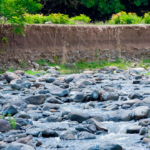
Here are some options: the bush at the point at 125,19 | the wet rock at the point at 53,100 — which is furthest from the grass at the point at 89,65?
the wet rock at the point at 53,100

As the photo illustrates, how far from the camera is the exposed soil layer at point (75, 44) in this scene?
13.0 m

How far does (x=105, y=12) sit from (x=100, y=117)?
16.0 metres

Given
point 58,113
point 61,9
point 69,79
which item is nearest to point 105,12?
point 61,9

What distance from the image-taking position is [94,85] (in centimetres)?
893

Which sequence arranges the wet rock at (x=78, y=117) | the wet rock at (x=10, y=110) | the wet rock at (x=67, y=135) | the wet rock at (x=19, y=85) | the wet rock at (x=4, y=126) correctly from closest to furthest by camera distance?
the wet rock at (x=67, y=135) < the wet rock at (x=4, y=126) < the wet rock at (x=78, y=117) < the wet rock at (x=10, y=110) < the wet rock at (x=19, y=85)

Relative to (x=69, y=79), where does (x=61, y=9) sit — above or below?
above

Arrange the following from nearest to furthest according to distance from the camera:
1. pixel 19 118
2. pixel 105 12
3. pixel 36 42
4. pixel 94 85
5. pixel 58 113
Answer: pixel 19 118, pixel 58 113, pixel 94 85, pixel 36 42, pixel 105 12

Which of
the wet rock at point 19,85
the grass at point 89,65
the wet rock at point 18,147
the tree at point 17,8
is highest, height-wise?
the tree at point 17,8

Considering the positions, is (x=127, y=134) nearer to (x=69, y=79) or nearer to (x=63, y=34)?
(x=69, y=79)

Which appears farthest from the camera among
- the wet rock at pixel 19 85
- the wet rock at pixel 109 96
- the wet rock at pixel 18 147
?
the wet rock at pixel 19 85

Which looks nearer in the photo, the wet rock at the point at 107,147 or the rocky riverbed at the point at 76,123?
the wet rock at the point at 107,147

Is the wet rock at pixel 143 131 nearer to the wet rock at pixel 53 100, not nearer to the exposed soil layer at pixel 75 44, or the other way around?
the wet rock at pixel 53 100

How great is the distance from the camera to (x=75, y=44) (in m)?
14.4

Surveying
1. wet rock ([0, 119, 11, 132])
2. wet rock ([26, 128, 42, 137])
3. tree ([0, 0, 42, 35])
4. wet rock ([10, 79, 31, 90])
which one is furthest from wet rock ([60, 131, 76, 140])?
tree ([0, 0, 42, 35])
